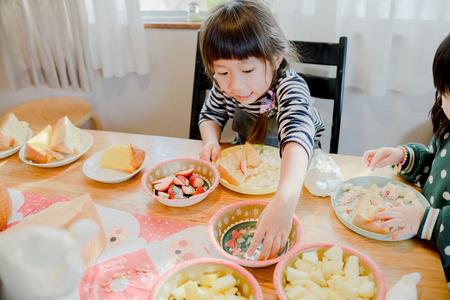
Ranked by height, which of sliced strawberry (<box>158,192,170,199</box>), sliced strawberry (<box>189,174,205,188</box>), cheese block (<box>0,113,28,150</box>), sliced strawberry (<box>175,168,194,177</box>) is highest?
cheese block (<box>0,113,28,150</box>)

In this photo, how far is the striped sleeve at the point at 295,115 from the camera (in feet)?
2.88

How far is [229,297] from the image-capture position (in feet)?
1.95

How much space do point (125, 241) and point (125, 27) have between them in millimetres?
1137

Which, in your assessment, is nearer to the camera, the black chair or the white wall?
the black chair

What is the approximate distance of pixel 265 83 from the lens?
995mm

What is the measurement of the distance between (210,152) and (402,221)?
0.51 metres

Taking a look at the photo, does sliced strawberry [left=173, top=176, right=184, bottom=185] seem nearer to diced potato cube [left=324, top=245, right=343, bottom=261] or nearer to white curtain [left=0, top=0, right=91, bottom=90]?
diced potato cube [left=324, top=245, right=343, bottom=261]

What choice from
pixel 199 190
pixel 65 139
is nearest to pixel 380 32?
pixel 199 190

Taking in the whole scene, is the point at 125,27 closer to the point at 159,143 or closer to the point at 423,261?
the point at 159,143

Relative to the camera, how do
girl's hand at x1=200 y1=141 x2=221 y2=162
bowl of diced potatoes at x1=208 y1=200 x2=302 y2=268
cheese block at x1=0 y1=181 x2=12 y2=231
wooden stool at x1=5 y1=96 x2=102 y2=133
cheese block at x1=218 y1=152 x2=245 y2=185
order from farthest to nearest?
wooden stool at x1=5 y1=96 x2=102 y2=133 < girl's hand at x1=200 y1=141 x2=221 y2=162 < cheese block at x1=218 y1=152 x2=245 y2=185 < cheese block at x1=0 y1=181 x2=12 y2=231 < bowl of diced potatoes at x1=208 y1=200 x2=302 y2=268

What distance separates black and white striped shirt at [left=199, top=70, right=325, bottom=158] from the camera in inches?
35.1

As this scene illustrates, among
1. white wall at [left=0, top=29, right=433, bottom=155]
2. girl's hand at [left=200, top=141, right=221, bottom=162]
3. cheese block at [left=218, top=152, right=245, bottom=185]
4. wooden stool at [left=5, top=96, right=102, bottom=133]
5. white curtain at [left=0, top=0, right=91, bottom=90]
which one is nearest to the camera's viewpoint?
cheese block at [left=218, top=152, right=245, bottom=185]

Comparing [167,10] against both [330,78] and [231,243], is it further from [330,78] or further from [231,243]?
[231,243]

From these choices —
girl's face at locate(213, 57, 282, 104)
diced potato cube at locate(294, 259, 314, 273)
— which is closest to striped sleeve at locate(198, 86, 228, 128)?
girl's face at locate(213, 57, 282, 104)
